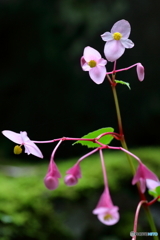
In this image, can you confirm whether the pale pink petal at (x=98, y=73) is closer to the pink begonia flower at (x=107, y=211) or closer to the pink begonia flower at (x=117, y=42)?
the pink begonia flower at (x=117, y=42)

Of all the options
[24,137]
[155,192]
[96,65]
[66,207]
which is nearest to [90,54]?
[96,65]

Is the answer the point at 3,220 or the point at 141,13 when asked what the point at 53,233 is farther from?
the point at 141,13

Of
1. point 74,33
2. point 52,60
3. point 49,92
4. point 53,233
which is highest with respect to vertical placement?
point 74,33

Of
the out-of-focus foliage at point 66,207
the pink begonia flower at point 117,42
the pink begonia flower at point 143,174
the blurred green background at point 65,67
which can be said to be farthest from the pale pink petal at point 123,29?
the blurred green background at point 65,67

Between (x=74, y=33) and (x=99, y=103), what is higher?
(x=74, y=33)

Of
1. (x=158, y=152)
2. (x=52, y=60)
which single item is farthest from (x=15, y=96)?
(x=158, y=152)

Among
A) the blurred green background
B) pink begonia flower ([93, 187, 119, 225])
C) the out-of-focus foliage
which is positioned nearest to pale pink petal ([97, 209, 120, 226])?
pink begonia flower ([93, 187, 119, 225])

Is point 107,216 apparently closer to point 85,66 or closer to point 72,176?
point 72,176
